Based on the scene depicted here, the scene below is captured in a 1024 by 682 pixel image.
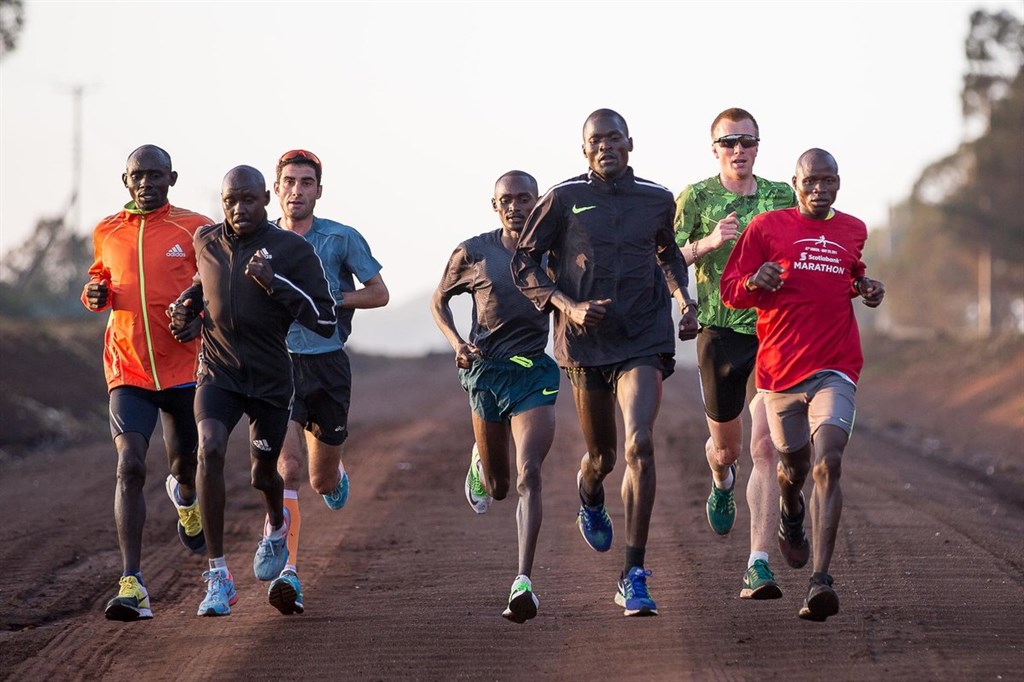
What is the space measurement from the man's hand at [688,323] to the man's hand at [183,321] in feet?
9.06

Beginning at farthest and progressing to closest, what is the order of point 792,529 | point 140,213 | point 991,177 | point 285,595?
point 991,177 < point 140,213 < point 792,529 < point 285,595

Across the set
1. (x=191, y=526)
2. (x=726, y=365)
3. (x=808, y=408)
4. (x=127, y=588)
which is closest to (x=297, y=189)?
(x=191, y=526)

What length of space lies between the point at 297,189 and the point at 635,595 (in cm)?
343

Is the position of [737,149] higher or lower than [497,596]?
higher

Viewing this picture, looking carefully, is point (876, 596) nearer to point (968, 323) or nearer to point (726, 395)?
point (726, 395)

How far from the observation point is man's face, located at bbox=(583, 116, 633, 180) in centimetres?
880

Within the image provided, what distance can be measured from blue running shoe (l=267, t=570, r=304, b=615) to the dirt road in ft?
0.38

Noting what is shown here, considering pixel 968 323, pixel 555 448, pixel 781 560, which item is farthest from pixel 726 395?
pixel 968 323

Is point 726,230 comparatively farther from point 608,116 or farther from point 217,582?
point 217,582

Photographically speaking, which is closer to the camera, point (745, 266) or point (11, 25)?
point (745, 266)

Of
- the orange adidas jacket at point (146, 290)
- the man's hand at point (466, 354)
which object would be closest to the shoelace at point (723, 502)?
the man's hand at point (466, 354)

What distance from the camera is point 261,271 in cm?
846

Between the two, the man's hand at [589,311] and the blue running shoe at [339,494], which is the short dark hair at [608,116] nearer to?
the man's hand at [589,311]

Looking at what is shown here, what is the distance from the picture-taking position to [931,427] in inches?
1199
